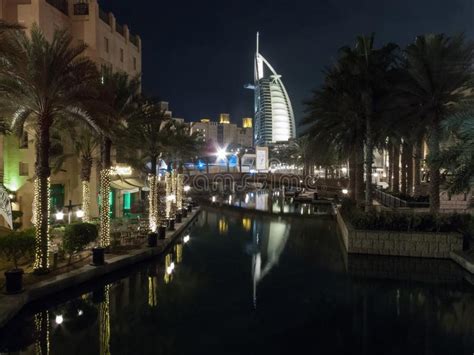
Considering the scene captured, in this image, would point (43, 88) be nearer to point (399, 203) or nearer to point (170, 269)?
point (170, 269)

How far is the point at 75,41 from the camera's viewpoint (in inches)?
949

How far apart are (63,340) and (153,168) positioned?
54.4ft

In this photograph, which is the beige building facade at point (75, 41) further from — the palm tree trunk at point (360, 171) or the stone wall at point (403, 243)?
the stone wall at point (403, 243)

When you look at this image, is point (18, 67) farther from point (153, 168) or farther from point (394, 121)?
point (394, 121)

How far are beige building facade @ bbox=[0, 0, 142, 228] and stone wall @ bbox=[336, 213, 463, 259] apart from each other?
564 inches

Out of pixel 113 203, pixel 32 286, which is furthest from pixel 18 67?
pixel 113 203

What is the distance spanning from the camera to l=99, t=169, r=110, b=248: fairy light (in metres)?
16.8

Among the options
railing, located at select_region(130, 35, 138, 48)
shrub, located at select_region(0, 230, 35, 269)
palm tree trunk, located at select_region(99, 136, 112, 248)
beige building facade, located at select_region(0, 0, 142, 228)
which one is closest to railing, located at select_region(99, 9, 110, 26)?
beige building facade, located at select_region(0, 0, 142, 228)

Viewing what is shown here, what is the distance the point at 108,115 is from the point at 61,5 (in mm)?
12049

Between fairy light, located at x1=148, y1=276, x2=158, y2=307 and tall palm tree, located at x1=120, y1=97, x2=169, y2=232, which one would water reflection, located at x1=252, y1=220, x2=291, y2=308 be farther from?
tall palm tree, located at x1=120, y1=97, x2=169, y2=232

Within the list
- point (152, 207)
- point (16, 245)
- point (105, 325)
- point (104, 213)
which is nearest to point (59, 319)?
point (105, 325)

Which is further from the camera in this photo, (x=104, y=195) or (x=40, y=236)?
(x=104, y=195)

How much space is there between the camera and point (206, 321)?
10.6 meters

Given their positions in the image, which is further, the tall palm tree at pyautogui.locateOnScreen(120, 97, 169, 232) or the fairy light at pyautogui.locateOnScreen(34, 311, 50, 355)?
the tall palm tree at pyautogui.locateOnScreen(120, 97, 169, 232)
